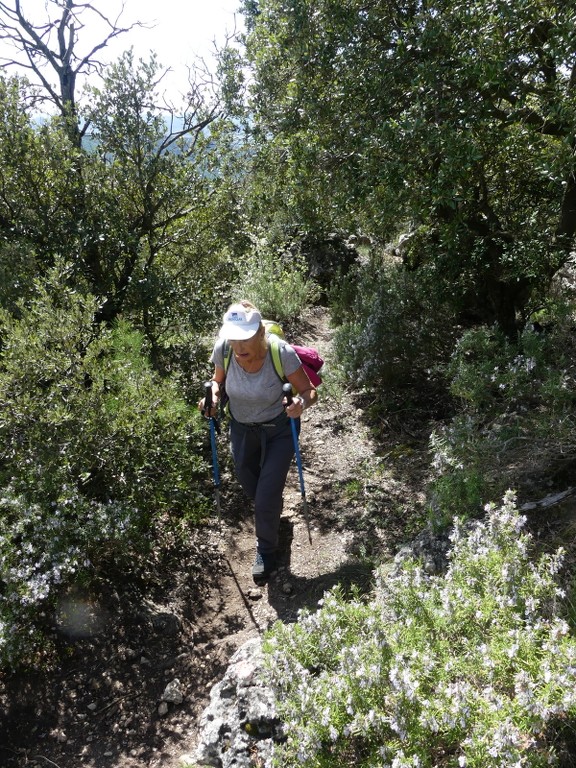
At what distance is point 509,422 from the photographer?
175 inches

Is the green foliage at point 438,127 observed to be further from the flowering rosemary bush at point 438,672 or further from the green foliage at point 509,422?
the flowering rosemary bush at point 438,672

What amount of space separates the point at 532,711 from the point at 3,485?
3.37 metres

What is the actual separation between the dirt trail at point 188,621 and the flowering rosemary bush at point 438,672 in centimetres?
149

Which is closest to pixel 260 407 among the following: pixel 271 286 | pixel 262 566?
pixel 262 566

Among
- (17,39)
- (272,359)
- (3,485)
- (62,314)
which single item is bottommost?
(3,485)

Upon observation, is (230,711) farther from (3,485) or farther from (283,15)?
(283,15)

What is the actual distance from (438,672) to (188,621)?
2643 millimetres

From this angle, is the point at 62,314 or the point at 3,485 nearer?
the point at 3,485

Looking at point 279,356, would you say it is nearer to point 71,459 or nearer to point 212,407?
point 212,407

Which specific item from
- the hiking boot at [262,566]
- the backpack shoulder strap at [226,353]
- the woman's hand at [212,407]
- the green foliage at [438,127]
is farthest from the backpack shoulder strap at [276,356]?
the green foliage at [438,127]

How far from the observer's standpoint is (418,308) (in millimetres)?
7359

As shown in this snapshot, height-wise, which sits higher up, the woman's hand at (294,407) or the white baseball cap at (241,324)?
the white baseball cap at (241,324)

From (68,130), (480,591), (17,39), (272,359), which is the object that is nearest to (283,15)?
(68,130)

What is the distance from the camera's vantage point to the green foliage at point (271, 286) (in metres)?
9.81
